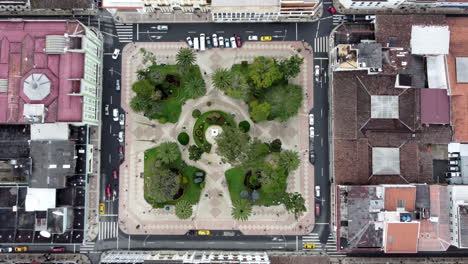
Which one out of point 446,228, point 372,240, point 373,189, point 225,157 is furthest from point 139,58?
point 446,228

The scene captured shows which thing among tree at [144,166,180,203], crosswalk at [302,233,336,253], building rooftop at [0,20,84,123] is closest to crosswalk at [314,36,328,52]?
crosswalk at [302,233,336,253]

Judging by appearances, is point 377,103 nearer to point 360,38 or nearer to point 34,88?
point 360,38

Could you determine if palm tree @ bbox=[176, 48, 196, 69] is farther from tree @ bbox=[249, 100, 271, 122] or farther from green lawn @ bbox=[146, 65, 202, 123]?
tree @ bbox=[249, 100, 271, 122]

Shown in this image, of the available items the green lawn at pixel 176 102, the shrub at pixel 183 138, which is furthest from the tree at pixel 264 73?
the shrub at pixel 183 138

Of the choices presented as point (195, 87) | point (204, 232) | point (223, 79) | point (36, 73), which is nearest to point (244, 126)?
point (223, 79)

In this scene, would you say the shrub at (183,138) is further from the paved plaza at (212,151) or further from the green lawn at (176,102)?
the green lawn at (176,102)

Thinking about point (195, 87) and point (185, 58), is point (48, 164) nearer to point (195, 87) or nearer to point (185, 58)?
point (195, 87)
